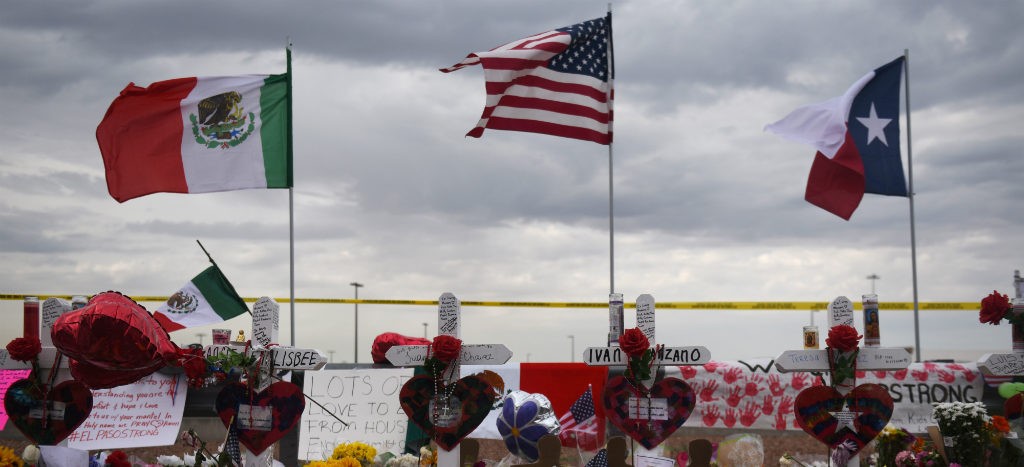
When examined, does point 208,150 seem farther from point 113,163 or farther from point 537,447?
point 537,447

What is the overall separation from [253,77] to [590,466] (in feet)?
23.3

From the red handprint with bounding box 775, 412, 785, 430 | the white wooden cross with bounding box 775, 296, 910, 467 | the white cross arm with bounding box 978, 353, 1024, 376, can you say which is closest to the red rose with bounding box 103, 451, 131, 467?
the white wooden cross with bounding box 775, 296, 910, 467

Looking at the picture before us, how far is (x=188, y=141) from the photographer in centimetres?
1151

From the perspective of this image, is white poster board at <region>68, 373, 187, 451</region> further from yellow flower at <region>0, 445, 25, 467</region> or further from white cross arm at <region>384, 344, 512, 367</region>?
white cross arm at <region>384, 344, 512, 367</region>

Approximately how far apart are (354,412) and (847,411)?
14.5 feet

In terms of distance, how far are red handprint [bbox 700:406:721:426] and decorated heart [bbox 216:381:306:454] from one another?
3975 millimetres

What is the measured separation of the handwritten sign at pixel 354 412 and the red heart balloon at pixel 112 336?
2.53 m

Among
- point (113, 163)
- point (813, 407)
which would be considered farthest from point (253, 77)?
point (813, 407)

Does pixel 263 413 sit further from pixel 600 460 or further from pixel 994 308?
pixel 994 308

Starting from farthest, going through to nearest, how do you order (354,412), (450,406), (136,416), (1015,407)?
(354,412) → (136,416) → (1015,407) → (450,406)

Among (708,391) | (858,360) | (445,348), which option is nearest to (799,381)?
(708,391)

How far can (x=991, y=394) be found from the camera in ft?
29.9

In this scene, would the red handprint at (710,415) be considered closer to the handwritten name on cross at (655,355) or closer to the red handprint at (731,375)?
the red handprint at (731,375)

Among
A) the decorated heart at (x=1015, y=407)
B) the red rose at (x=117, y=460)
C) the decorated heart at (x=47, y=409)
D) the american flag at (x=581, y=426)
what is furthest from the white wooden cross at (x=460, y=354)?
the decorated heart at (x=1015, y=407)
